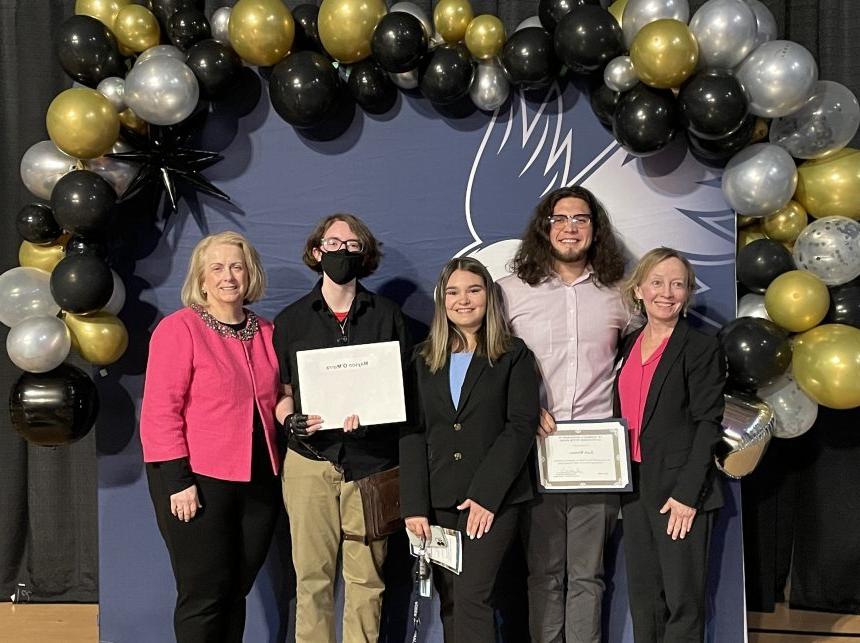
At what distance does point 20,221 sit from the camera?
3193 mm

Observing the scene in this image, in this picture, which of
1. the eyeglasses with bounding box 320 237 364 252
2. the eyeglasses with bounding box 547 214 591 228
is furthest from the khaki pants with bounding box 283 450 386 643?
the eyeglasses with bounding box 547 214 591 228

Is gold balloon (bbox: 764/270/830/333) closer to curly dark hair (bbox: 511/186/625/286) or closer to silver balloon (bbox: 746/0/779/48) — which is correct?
curly dark hair (bbox: 511/186/625/286)

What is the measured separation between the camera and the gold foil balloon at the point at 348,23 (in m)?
3.00

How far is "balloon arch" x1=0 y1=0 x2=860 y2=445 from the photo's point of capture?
2.81 meters

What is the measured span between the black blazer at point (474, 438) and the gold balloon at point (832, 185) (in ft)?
3.76

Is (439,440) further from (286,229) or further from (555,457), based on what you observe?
(286,229)

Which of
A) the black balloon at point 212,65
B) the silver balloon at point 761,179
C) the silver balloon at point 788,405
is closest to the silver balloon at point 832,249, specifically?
the silver balloon at point 761,179

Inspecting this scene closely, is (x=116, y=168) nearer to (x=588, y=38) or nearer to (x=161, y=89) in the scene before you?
(x=161, y=89)

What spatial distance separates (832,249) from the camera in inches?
113

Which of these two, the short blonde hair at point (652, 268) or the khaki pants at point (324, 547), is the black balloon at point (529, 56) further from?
the khaki pants at point (324, 547)

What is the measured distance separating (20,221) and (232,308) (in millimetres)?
974

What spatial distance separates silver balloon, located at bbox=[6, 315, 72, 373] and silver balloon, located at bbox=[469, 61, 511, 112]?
1674 mm

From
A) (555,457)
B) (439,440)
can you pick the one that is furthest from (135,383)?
(555,457)

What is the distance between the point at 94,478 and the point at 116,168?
159cm
